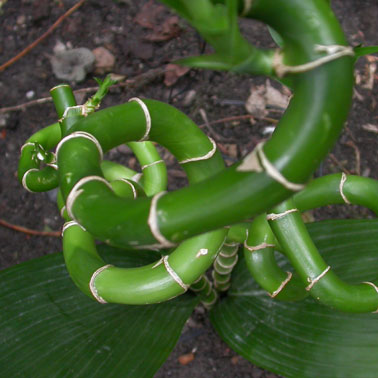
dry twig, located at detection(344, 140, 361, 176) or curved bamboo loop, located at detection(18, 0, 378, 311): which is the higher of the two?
curved bamboo loop, located at detection(18, 0, 378, 311)

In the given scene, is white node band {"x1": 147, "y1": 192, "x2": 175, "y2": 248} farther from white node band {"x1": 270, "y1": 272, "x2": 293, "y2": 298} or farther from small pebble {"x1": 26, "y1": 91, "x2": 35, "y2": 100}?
small pebble {"x1": 26, "y1": 91, "x2": 35, "y2": 100}

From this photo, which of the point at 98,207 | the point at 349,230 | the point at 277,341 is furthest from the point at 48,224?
the point at 98,207

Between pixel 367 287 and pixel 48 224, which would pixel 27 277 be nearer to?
pixel 48 224

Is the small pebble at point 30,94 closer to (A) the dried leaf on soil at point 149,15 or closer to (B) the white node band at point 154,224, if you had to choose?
(A) the dried leaf on soil at point 149,15

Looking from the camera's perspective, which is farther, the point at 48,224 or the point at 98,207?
the point at 48,224

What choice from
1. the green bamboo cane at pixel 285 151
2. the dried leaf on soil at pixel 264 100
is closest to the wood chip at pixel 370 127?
the dried leaf on soil at pixel 264 100

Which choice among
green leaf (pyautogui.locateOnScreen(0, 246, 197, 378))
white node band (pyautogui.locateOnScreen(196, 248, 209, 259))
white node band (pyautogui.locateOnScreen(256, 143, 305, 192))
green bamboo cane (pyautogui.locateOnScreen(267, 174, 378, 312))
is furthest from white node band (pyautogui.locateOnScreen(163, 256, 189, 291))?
green leaf (pyautogui.locateOnScreen(0, 246, 197, 378))

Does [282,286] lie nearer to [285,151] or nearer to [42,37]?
[285,151]

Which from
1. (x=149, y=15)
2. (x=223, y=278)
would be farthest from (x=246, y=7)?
(x=149, y=15)
